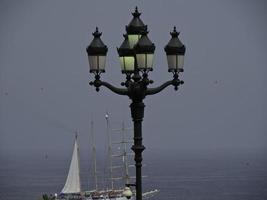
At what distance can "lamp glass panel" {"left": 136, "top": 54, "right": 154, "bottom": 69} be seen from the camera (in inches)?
469

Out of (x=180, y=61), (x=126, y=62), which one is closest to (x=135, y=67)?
(x=126, y=62)

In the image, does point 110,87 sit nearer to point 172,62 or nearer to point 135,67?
point 135,67

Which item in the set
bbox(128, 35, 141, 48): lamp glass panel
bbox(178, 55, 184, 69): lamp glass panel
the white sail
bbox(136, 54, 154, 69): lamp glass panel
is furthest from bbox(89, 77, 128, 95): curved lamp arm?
the white sail

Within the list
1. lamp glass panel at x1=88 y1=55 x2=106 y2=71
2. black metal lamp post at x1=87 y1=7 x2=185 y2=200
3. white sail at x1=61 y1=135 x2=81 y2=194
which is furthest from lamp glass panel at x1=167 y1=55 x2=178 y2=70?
white sail at x1=61 y1=135 x2=81 y2=194

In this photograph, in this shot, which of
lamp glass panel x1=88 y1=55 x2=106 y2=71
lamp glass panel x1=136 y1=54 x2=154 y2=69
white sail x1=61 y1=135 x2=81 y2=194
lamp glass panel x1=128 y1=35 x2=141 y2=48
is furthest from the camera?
white sail x1=61 y1=135 x2=81 y2=194

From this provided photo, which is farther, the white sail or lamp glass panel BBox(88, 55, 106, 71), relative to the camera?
the white sail

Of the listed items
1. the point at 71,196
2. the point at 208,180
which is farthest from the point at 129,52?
the point at 208,180

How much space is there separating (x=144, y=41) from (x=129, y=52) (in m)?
0.46

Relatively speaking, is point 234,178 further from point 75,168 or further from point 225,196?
point 75,168

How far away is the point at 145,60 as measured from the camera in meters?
11.9

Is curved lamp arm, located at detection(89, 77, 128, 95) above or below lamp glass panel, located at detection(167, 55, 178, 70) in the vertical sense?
below

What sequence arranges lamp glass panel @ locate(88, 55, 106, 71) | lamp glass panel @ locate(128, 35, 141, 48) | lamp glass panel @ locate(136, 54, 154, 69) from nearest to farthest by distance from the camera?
lamp glass panel @ locate(136, 54, 154, 69) < lamp glass panel @ locate(88, 55, 106, 71) < lamp glass panel @ locate(128, 35, 141, 48)

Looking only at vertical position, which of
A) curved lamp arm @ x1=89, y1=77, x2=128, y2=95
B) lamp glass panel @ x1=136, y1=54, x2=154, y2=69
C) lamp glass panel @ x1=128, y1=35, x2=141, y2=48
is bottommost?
curved lamp arm @ x1=89, y1=77, x2=128, y2=95

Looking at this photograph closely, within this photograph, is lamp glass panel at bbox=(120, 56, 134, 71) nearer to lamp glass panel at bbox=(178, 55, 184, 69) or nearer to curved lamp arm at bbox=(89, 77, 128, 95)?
curved lamp arm at bbox=(89, 77, 128, 95)
